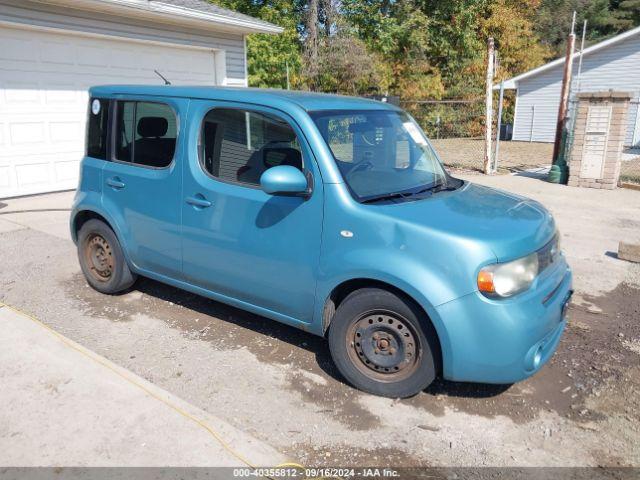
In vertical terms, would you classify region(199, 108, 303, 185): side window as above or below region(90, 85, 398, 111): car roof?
below

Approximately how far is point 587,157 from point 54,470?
1101 centimetres

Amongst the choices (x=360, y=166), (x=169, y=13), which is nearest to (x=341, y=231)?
(x=360, y=166)

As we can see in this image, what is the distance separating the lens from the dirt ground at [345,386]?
9.46 feet

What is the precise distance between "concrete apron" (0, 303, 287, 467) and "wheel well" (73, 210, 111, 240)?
56.9 inches

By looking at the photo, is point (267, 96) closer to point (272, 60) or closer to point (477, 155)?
point (477, 155)

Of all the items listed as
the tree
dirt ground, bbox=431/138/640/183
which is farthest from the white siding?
the tree

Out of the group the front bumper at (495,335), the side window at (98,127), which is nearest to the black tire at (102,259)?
the side window at (98,127)

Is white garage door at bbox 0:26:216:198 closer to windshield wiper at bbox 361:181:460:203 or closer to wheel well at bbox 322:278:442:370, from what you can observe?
wheel well at bbox 322:278:442:370

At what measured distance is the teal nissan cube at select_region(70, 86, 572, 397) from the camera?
2957 mm

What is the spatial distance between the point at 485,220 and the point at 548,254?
49cm

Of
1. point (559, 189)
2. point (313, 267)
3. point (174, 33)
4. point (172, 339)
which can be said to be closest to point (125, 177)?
Result: point (172, 339)

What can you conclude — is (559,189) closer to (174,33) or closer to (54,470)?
(174,33)

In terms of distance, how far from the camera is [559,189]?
427 inches

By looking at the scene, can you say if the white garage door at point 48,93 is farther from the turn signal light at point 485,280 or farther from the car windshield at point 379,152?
the turn signal light at point 485,280
